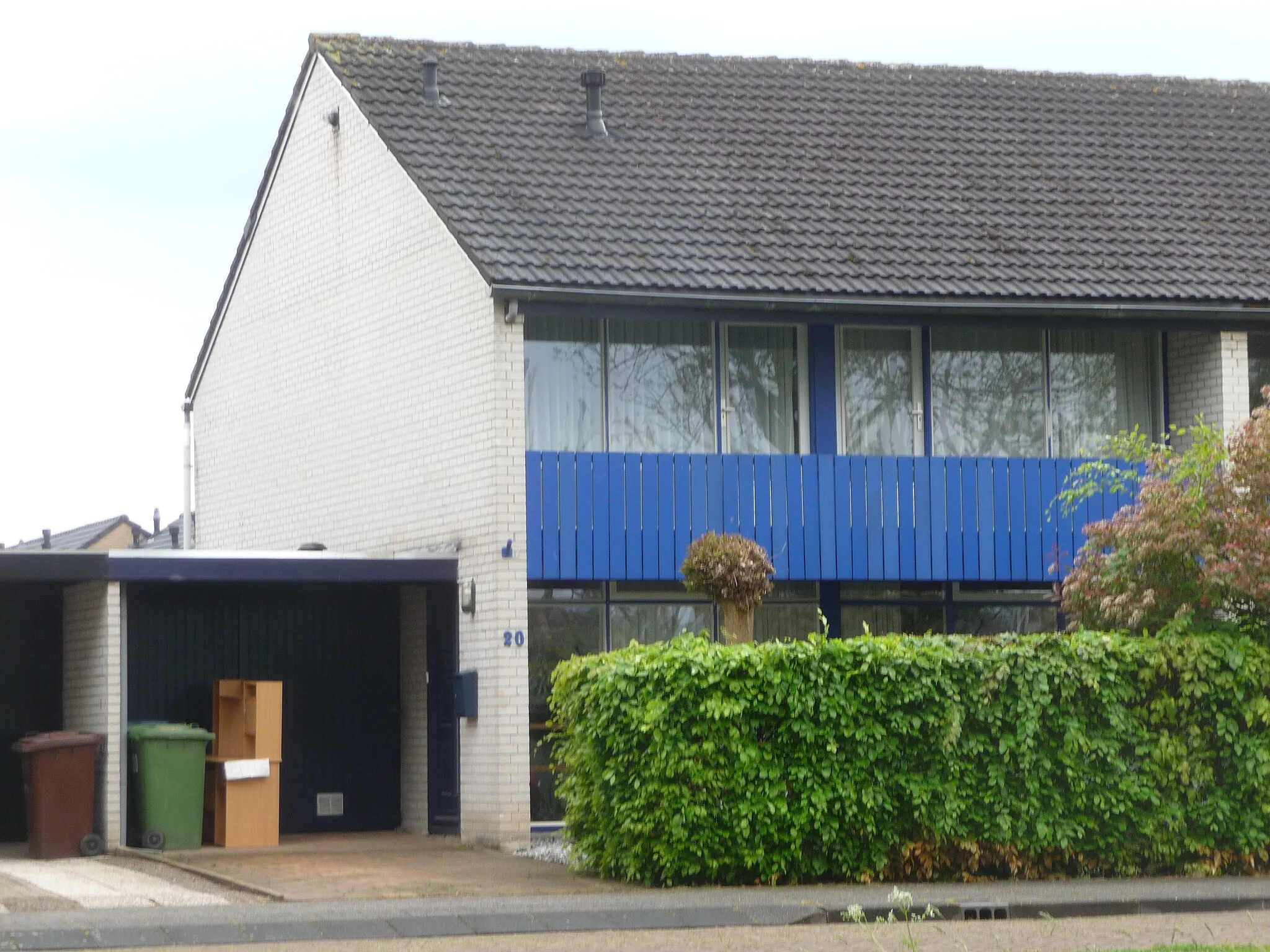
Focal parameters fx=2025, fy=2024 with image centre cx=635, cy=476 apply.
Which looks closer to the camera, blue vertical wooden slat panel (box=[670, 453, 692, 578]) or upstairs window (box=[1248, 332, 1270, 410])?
blue vertical wooden slat panel (box=[670, 453, 692, 578])

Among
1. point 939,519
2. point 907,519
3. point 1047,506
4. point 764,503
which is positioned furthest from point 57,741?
point 1047,506

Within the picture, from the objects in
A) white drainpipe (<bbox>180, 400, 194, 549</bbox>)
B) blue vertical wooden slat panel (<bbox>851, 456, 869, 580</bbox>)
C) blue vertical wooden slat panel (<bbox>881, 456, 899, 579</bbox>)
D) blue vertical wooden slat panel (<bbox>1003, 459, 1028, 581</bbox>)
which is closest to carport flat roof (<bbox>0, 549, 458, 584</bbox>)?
blue vertical wooden slat panel (<bbox>851, 456, 869, 580</bbox>)

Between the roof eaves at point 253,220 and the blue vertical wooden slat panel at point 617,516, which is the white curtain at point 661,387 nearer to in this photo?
the blue vertical wooden slat panel at point 617,516

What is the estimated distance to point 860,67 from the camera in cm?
2369

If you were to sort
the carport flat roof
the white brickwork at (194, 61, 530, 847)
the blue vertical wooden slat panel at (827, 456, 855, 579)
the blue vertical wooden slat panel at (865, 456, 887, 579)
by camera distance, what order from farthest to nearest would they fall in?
the blue vertical wooden slat panel at (865, 456, 887, 579)
the blue vertical wooden slat panel at (827, 456, 855, 579)
the white brickwork at (194, 61, 530, 847)
the carport flat roof

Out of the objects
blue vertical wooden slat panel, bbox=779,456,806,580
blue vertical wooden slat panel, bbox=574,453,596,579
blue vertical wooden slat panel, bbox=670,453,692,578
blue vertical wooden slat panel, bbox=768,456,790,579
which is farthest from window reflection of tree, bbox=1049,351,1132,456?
blue vertical wooden slat panel, bbox=574,453,596,579

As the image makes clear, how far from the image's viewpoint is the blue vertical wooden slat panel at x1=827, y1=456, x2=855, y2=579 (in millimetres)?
19000

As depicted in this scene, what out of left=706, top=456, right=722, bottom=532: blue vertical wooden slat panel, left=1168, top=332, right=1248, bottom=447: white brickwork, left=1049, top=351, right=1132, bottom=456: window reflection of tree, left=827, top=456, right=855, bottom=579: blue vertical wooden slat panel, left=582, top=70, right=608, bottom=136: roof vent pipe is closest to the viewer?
left=706, top=456, right=722, bottom=532: blue vertical wooden slat panel

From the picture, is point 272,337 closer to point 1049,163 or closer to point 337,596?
point 337,596

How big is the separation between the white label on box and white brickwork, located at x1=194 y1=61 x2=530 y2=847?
1787mm

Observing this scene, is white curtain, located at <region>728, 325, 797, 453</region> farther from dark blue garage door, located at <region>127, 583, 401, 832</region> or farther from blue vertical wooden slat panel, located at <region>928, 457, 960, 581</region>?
dark blue garage door, located at <region>127, 583, 401, 832</region>

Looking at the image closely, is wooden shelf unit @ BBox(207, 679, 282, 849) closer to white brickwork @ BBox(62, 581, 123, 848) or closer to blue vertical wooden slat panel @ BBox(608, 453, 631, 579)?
white brickwork @ BBox(62, 581, 123, 848)

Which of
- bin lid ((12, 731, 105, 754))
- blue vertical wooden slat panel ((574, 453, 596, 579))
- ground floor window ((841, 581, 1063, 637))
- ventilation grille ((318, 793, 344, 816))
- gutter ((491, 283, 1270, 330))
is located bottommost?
ventilation grille ((318, 793, 344, 816))

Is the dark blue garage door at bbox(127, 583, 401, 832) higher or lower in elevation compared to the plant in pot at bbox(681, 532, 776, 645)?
lower
